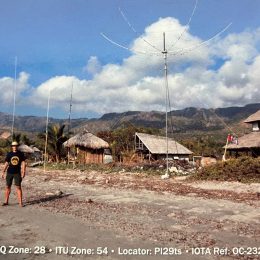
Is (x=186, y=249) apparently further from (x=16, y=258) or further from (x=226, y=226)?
(x=16, y=258)

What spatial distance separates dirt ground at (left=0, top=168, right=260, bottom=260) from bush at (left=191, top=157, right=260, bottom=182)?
16.6 feet

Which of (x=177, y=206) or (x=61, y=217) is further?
(x=177, y=206)

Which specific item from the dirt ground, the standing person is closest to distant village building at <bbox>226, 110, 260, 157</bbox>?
the dirt ground

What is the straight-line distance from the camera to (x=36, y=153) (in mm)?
65875

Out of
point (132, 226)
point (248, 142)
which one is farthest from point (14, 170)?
point (248, 142)

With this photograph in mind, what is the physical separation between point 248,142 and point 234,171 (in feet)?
47.1

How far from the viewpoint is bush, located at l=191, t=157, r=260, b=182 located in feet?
71.6

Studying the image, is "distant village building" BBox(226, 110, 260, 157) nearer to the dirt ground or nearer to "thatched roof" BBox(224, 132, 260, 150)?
"thatched roof" BBox(224, 132, 260, 150)

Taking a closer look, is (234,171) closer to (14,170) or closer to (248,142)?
(14,170)

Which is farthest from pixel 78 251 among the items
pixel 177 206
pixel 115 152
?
pixel 115 152

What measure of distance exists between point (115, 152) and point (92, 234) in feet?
134

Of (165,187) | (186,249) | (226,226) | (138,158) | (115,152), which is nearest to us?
(186,249)

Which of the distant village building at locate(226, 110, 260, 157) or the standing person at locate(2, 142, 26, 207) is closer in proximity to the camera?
the standing person at locate(2, 142, 26, 207)

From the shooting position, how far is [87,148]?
4600 cm
